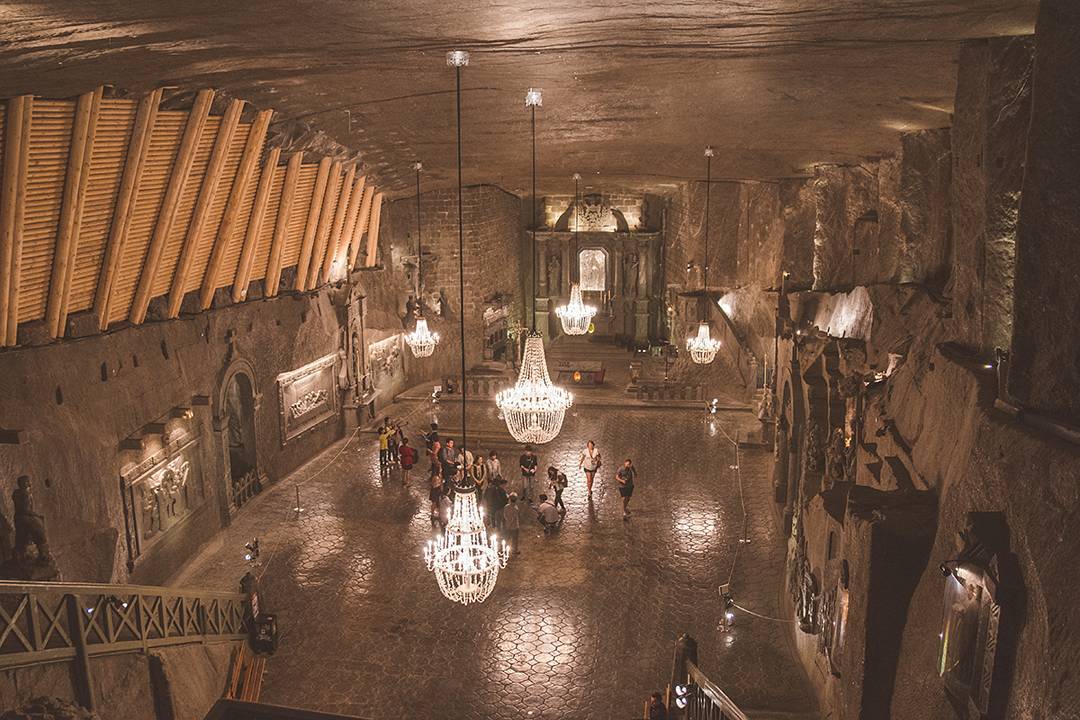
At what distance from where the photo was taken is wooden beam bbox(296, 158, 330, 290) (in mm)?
13492

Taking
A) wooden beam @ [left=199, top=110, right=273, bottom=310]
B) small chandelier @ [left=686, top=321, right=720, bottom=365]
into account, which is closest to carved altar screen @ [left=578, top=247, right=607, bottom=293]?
small chandelier @ [left=686, top=321, right=720, bottom=365]

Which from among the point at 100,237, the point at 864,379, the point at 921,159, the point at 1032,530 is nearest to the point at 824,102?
the point at 921,159

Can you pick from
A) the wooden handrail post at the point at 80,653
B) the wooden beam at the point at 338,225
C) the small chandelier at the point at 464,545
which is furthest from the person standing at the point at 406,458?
the wooden handrail post at the point at 80,653

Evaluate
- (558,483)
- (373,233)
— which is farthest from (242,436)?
(373,233)

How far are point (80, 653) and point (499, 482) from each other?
612cm

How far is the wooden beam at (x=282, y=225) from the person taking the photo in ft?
40.1

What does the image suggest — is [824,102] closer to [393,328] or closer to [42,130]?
[42,130]

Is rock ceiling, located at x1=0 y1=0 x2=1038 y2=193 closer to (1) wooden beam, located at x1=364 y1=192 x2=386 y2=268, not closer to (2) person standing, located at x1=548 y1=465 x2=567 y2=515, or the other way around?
(1) wooden beam, located at x1=364 y1=192 x2=386 y2=268

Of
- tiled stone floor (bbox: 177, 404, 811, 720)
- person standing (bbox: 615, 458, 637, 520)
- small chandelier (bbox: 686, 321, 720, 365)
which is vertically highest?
small chandelier (bbox: 686, 321, 720, 365)

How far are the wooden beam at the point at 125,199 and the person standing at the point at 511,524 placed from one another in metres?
5.82

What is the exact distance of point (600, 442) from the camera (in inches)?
662

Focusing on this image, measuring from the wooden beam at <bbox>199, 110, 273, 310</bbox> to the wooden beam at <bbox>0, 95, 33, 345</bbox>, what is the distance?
11.4 feet

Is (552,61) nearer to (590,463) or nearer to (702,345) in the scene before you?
(590,463)

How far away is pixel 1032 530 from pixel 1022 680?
0.83 m
